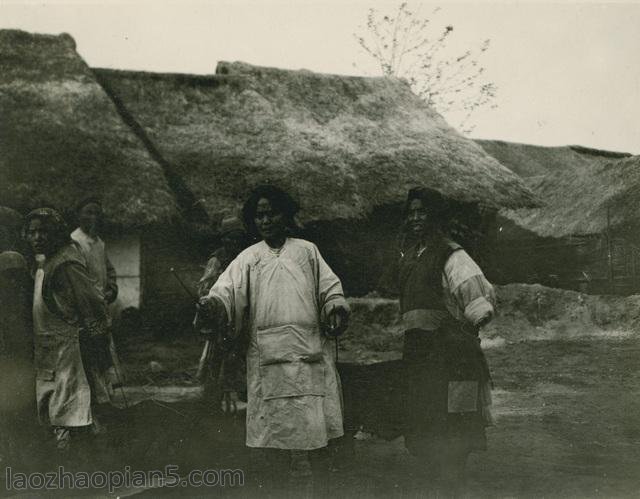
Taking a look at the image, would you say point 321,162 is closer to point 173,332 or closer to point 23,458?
point 173,332

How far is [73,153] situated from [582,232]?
11.3 m

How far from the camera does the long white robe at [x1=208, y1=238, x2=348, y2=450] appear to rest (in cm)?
385

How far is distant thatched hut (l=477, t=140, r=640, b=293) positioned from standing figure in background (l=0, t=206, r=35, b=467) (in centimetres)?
1053

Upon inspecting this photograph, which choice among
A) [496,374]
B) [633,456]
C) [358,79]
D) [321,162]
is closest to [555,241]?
[358,79]

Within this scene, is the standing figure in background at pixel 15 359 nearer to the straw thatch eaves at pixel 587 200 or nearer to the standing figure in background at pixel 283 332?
the standing figure in background at pixel 283 332

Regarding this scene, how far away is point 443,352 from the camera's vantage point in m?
4.30

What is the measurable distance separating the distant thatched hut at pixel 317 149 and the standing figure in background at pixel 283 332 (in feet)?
21.6

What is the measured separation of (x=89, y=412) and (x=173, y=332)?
19.7 feet

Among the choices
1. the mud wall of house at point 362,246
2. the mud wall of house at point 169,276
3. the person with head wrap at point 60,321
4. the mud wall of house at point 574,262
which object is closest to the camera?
the person with head wrap at point 60,321

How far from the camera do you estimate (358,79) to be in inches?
570

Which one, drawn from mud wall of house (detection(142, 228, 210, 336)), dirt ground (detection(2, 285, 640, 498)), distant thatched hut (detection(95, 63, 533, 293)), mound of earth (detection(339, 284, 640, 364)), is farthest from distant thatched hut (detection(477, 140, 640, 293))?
mud wall of house (detection(142, 228, 210, 336))

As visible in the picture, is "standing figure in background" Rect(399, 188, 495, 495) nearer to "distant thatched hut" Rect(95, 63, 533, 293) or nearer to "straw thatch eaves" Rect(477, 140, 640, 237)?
"distant thatched hut" Rect(95, 63, 533, 293)

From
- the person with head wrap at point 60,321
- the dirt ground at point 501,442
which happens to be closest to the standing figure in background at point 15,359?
the person with head wrap at point 60,321

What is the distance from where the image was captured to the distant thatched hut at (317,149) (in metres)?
11.3
